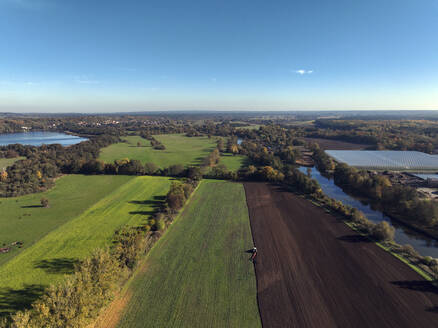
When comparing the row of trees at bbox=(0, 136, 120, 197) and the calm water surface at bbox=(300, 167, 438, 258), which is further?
the row of trees at bbox=(0, 136, 120, 197)

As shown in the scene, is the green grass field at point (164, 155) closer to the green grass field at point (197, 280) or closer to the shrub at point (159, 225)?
the shrub at point (159, 225)

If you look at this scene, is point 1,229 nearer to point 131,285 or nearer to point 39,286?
point 39,286

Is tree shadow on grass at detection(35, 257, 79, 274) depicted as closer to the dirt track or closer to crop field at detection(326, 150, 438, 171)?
the dirt track

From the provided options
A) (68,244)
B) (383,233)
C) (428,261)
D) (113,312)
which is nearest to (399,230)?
(383,233)

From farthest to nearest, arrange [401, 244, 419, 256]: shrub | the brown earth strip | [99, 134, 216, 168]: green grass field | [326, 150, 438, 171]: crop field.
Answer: [99, 134, 216, 168]: green grass field < [326, 150, 438, 171]: crop field < [401, 244, 419, 256]: shrub < the brown earth strip

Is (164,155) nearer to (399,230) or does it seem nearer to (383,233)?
(383,233)

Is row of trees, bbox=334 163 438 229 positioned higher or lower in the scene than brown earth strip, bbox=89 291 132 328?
higher

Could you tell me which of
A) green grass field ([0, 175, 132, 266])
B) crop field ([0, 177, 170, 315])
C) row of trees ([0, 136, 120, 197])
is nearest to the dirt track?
crop field ([0, 177, 170, 315])
